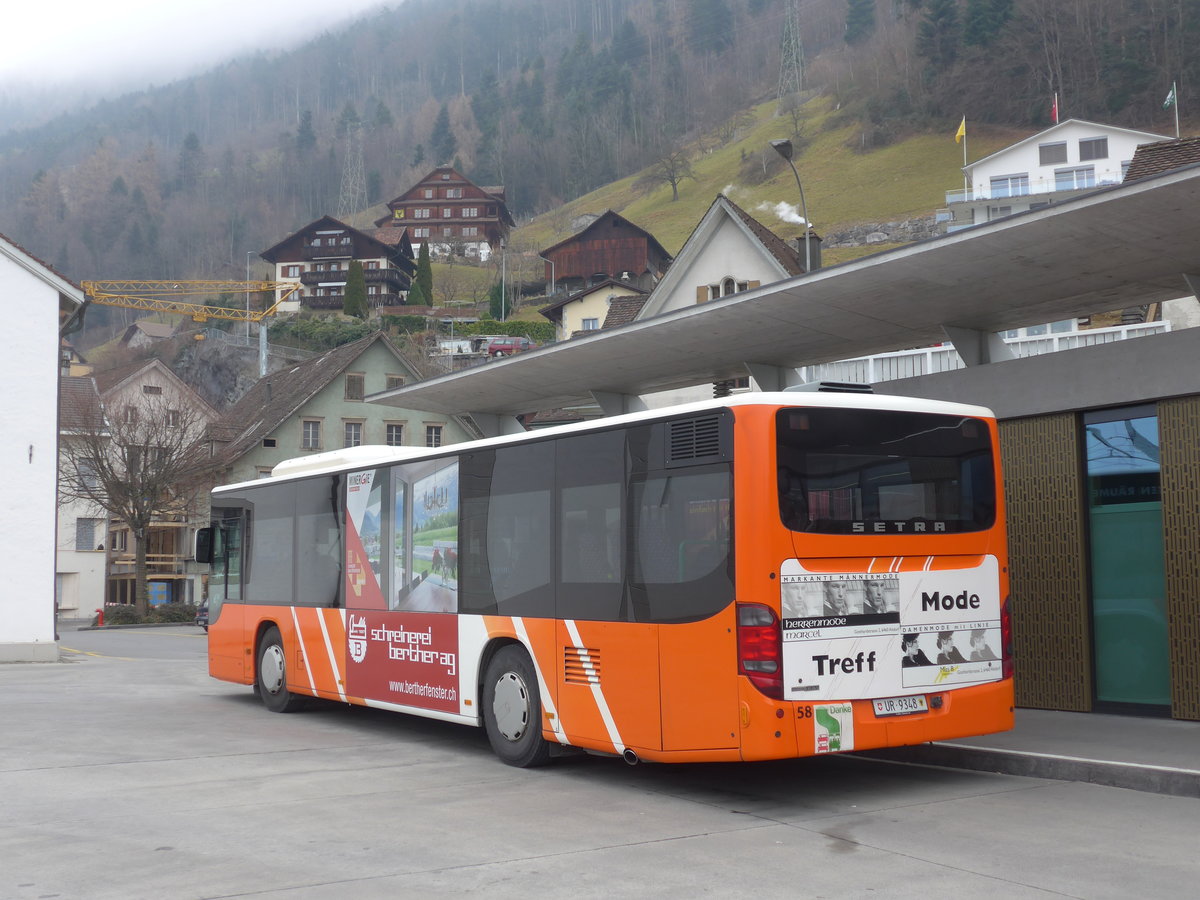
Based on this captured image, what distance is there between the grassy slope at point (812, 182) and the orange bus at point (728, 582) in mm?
88468

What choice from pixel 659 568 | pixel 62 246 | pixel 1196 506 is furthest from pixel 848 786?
pixel 62 246

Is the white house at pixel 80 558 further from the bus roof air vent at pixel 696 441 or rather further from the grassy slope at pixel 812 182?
the bus roof air vent at pixel 696 441

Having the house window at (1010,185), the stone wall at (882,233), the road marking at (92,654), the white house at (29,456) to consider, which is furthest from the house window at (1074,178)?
the white house at (29,456)

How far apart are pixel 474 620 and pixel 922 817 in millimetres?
4581

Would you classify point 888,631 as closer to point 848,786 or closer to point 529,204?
point 848,786

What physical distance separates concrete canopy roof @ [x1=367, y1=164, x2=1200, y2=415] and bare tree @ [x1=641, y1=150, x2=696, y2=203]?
130 m

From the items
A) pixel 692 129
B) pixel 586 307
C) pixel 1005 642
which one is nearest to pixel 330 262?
pixel 586 307

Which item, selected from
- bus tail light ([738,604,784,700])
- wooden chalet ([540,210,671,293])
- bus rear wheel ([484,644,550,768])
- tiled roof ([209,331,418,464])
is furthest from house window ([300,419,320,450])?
bus tail light ([738,604,784,700])

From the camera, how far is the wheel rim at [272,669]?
51.1 feet

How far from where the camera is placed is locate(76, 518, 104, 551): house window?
67.4 meters

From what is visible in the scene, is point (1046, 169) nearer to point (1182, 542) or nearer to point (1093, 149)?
point (1093, 149)

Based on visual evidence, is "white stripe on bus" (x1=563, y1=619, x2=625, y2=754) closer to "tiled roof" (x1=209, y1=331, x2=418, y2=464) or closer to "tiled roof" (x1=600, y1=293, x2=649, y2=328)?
"tiled roof" (x1=600, y1=293, x2=649, y2=328)

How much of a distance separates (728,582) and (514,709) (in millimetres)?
3131

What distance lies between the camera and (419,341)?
99.6 meters
